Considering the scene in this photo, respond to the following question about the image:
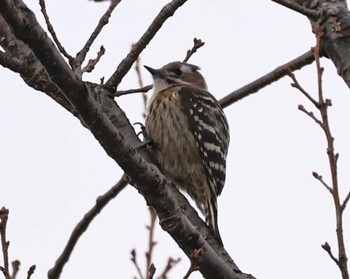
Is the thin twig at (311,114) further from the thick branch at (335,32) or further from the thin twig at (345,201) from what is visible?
the thick branch at (335,32)

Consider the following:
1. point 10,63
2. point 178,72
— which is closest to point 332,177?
point 10,63

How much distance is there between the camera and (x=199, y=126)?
23.7 ft

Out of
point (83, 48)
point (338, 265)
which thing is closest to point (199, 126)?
point (83, 48)

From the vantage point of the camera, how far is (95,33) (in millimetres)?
4504

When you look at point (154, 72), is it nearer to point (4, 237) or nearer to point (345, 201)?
point (4, 237)

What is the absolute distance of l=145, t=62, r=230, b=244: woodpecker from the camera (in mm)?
6992

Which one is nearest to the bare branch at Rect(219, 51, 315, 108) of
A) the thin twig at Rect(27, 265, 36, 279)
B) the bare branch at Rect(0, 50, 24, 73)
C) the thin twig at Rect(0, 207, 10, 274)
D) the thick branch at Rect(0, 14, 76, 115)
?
the thick branch at Rect(0, 14, 76, 115)

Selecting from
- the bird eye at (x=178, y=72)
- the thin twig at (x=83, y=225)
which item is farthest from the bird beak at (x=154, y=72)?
the thin twig at (x=83, y=225)

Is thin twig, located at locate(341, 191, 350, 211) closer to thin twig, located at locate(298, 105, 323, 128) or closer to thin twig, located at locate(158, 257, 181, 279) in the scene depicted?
thin twig, located at locate(298, 105, 323, 128)

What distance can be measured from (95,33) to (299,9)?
3.71ft

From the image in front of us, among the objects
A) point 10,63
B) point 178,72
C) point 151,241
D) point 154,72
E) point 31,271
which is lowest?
point 31,271

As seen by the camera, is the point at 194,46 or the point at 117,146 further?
the point at 194,46

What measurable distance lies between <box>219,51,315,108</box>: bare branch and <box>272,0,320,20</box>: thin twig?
0.92m

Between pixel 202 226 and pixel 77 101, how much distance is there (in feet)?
5.68
